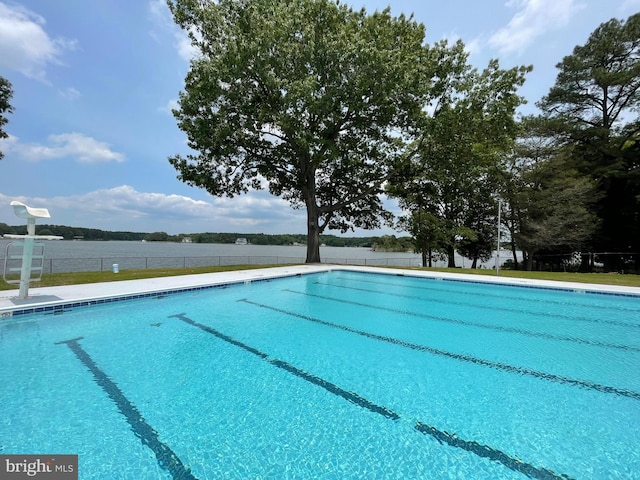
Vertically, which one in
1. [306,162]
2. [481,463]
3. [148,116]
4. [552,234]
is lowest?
[481,463]

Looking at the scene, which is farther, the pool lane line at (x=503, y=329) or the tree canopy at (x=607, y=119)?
the tree canopy at (x=607, y=119)

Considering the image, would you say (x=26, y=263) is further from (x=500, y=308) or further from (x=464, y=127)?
(x=464, y=127)

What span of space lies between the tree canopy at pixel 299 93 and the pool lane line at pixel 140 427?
1006cm

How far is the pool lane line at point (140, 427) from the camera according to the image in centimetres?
190

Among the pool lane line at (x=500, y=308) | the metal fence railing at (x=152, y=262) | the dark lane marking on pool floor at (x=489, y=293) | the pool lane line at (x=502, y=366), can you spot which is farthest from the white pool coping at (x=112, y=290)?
the pool lane line at (x=502, y=366)

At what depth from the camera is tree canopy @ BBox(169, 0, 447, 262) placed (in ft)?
36.3

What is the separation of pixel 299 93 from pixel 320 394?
10318mm

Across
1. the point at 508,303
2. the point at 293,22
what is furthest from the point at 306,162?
the point at 508,303

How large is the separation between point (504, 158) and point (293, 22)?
15.8m

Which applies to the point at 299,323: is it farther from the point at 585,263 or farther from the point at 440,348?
the point at 585,263

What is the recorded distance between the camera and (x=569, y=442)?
2.19m

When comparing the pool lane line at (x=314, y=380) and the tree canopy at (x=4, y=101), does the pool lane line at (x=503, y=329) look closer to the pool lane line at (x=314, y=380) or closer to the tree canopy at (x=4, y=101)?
the pool lane line at (x=314, y=380)

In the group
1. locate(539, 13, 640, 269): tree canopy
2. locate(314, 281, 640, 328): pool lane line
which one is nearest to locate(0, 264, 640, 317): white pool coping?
locate(314, 281, 640, 328): pool lane line

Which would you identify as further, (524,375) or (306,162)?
(306,162)
